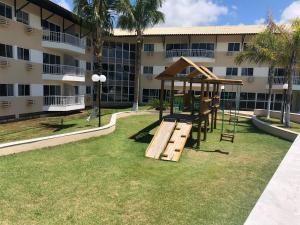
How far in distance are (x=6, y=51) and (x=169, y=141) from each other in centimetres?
1534

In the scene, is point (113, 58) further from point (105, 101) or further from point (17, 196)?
point (17, 196)

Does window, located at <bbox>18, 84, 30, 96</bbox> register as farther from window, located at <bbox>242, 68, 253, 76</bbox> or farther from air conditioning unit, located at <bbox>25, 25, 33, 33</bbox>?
window, located at <bbox>242, 68, 253, 76</bbox>

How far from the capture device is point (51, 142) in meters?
13.9

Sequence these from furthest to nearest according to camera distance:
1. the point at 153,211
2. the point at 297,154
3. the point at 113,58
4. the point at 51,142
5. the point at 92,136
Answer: the point at 113,58 → the point at 92,136 → the point at 51,142 → the point at 297,154 → the point at 153,211

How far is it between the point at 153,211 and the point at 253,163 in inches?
264

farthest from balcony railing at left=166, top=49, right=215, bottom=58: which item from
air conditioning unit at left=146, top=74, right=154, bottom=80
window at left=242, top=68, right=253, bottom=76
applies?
air conditioning unit at left=146, top=74, right=154, bottom=80

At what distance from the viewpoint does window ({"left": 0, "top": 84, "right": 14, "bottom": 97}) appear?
70.1 feet

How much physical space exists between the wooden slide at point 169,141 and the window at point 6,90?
1346 centimetres

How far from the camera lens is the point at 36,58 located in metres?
24.7

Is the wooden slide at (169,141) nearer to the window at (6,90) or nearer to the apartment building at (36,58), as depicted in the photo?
the window at (6,90)

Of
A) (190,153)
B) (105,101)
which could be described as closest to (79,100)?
(105,101)

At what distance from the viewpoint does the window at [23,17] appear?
73.7 ft

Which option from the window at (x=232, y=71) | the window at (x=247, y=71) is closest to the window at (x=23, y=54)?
the window at (x=232, y=71)

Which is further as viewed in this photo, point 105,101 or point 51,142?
point 105,101
